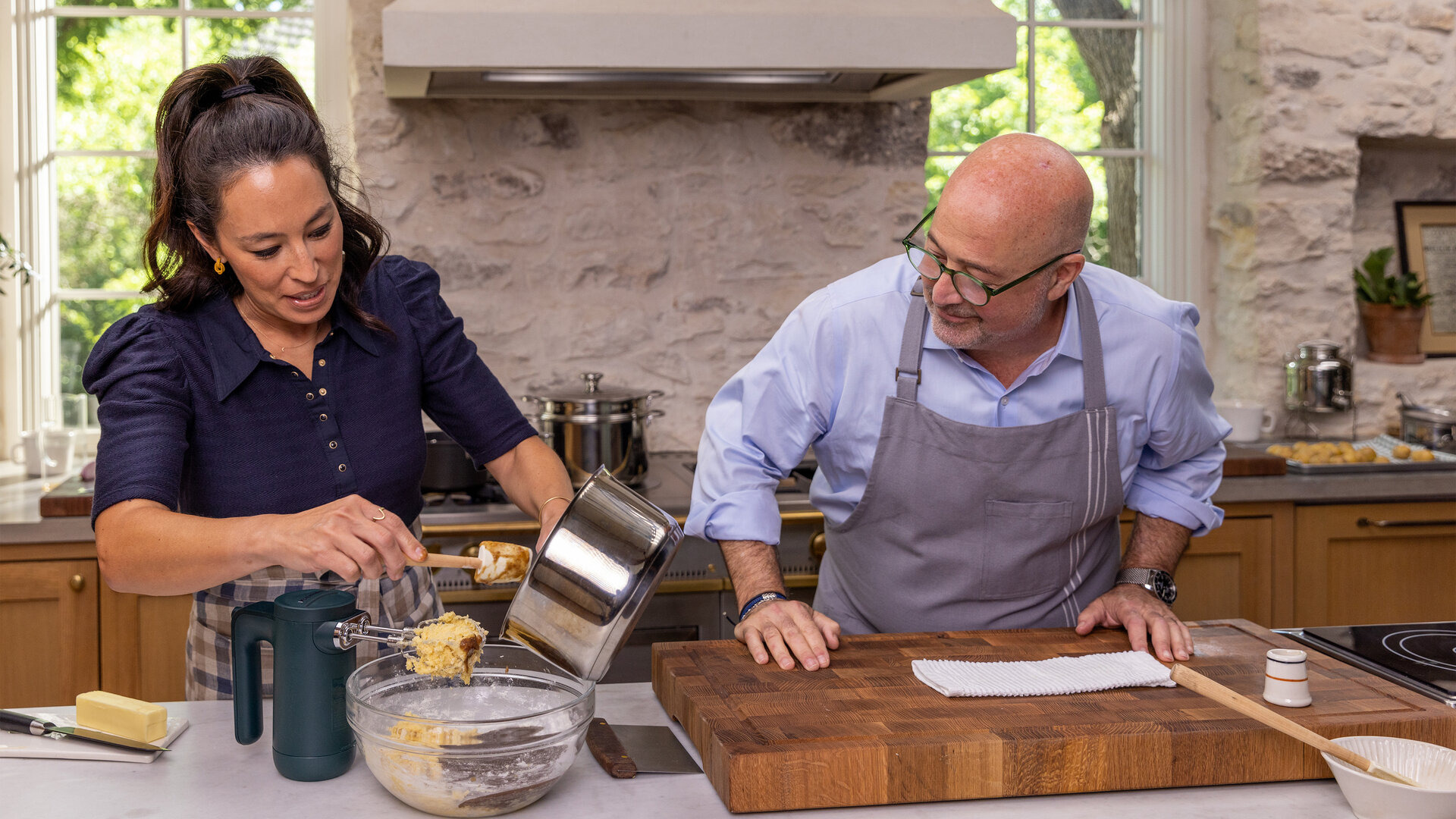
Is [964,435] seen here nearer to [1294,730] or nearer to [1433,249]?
[1294,730]

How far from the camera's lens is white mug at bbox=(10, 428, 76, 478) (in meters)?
2.92

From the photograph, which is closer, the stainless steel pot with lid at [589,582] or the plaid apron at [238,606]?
the stainless steel pot with lid at [589,582]

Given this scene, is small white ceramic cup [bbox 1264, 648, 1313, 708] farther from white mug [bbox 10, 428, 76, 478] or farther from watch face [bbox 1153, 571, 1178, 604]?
white mug [bbox 10, 428, 76, 478]

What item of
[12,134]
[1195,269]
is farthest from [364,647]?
[1195,269]

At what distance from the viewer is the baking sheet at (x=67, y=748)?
128cm

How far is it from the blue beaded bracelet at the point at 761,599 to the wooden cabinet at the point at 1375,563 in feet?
5.63

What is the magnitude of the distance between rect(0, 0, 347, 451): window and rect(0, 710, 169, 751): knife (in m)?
2.06

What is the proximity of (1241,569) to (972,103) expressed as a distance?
5.01 ft

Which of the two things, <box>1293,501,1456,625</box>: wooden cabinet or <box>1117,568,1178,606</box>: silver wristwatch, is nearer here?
<box>1117,568,1178,606</box>: silver wristwatch

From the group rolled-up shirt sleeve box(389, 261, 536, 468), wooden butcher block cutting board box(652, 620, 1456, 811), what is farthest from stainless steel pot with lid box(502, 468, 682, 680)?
rolled-up shirt sleeve box(389, 261, 536, 468)

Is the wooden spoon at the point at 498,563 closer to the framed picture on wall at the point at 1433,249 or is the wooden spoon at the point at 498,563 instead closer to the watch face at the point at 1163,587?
the watch face at the point at 1163,587

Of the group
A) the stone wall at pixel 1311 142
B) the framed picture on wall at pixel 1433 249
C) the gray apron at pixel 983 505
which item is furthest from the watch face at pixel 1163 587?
the framed picture on wall at pixel 1433 249

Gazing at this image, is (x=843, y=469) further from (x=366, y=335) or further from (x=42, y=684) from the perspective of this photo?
(x=42, y=684)

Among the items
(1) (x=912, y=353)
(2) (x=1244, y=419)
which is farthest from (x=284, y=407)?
(2) (x=1244, y=419)
